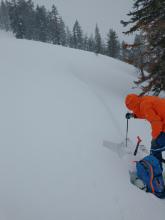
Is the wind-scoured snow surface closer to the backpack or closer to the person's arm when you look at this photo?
the backpack

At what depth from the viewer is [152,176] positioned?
427 centimetres

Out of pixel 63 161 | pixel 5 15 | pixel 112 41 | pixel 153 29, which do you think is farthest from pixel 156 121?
pixel 5 15

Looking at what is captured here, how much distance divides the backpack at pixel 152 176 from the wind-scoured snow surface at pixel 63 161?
6.6 inches

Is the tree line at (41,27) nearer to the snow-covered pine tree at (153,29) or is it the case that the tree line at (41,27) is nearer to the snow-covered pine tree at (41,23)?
the snow-covered pine tree at (41,23)

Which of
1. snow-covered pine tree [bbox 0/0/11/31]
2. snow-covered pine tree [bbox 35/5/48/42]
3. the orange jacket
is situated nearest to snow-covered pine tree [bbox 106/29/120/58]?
snow-covered pine tree [bbox 35/5/48/42]

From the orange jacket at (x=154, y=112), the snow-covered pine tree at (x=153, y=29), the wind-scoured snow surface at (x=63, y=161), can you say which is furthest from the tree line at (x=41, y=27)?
the orange jacket at (x=154, y=112)

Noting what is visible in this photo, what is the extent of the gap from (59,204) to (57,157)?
1.30 metres

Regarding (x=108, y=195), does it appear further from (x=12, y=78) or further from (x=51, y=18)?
(x=51, y=18)

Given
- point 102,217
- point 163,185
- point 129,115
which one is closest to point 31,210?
point 102,217

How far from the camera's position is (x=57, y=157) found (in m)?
4.88

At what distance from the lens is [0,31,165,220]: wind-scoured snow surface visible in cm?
375

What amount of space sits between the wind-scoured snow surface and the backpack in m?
0.17

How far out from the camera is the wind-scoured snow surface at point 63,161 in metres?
3.75

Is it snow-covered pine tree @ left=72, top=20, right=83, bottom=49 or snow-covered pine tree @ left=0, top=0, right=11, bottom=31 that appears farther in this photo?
snow-covered pine tree @ left=0, top=0, right=11, bottom=31
